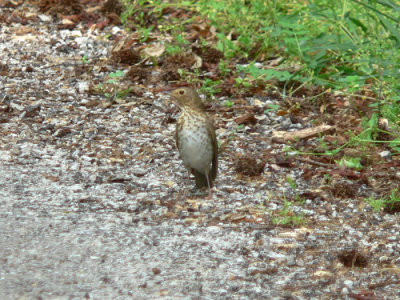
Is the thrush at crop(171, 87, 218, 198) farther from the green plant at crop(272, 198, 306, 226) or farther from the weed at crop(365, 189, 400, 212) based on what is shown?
the weed at crop(365, 189, 400, 212)

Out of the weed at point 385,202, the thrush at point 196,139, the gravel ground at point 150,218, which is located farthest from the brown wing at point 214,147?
the weed at point 385,202

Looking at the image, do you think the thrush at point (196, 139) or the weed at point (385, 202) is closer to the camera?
the weed at point (385, 202)

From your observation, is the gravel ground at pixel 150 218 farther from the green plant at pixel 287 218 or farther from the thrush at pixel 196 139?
the thrush at pixel 196 139

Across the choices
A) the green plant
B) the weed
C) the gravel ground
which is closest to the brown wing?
the gravel ground

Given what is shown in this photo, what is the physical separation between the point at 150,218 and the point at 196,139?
2.42 ft

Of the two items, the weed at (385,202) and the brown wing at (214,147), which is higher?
the brown wing at (214,147)

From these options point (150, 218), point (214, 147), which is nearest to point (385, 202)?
point (214, 147)

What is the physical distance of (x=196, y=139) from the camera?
5738mm

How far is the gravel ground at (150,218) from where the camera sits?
4.38 meters

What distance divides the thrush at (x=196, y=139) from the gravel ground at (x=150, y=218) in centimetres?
18

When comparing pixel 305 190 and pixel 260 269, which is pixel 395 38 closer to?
pixel 305 190

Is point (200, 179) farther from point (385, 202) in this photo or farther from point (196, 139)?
point (385, 202)

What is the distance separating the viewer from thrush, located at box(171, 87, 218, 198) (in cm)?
575

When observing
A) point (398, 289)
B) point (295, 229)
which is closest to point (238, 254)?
point (295, 229)
